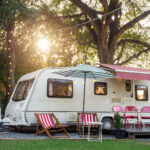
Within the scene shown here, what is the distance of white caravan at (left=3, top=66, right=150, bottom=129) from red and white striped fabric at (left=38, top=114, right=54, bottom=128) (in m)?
0.37

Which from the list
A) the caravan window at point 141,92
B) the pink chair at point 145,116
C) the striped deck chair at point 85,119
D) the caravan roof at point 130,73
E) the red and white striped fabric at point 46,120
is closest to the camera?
the red and white striped fabric at point 46,120

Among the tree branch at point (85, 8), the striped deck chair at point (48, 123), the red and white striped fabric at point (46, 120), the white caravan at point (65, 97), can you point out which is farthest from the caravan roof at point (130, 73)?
the tree branch at point (85, 8)

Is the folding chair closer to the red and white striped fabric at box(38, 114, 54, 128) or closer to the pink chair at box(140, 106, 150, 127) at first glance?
the pink chair at box(140, 106, 150, 127)

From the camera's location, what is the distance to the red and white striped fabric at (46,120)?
10.3 metres

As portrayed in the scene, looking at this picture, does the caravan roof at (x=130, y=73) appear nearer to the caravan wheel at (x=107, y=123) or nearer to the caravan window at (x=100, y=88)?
the caravan window at (x=100, y=88)

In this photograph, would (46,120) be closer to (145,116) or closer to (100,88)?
(100,88)

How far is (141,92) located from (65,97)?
11.0 ft

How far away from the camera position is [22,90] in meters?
11.9

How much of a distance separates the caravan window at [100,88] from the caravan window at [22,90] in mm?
2465

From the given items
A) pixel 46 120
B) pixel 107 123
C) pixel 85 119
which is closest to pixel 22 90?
pixel 46 120

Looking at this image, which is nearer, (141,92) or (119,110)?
(119,110)

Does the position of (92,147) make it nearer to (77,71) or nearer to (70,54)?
(77,71)

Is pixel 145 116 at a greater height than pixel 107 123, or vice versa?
pixel 145 116

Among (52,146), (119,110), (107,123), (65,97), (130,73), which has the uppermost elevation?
(130,73)
